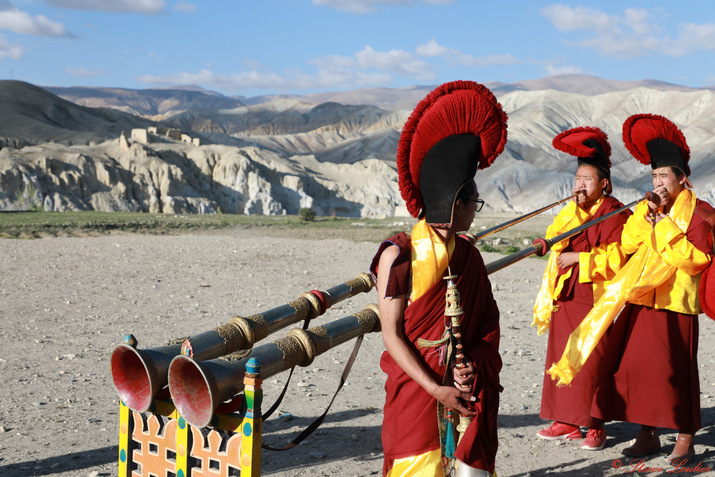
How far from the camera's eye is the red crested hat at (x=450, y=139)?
2814mm

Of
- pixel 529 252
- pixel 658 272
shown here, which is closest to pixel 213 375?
pixel 529 252

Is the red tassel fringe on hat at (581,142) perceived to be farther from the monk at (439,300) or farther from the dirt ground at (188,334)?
the monk at (439,300)

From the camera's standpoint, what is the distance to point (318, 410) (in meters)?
6.06

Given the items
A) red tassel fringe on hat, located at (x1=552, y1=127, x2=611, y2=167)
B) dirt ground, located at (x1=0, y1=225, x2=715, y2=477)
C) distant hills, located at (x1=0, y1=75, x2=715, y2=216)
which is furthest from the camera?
distant hills, located at (x1=0, y1=75, x2=715, y2=216)

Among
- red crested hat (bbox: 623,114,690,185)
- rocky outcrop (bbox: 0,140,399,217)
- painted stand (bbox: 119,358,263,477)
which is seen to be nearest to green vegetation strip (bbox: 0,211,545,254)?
red crested hat (bbox: 623,114,690,185)

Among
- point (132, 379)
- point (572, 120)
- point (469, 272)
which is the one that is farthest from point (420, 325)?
point (572, 120)

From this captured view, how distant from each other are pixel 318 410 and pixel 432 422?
327cm

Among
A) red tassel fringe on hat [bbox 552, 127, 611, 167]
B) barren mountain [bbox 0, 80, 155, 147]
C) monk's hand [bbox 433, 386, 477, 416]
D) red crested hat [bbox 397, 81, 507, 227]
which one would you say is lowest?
monk's hand [bbox 433, 386, 477, 416]

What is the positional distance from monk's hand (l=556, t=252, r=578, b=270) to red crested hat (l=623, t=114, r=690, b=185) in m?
0.86

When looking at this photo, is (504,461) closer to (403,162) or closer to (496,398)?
(496,398)

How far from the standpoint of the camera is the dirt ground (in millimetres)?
4941

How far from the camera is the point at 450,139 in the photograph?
2.84 m

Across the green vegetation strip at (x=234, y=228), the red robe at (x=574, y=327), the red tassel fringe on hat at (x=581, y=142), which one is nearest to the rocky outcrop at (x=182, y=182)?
the green vegetation strip at (x=234, y=228)

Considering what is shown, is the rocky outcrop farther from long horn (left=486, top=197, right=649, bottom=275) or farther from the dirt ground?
long horn (left=486, top=197, right=649, bottom=275)
